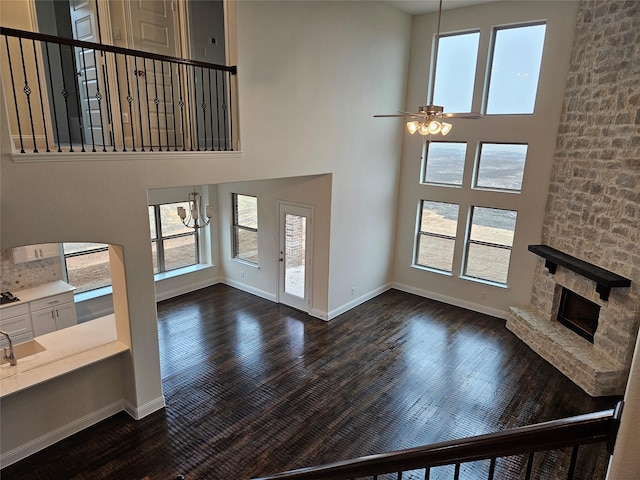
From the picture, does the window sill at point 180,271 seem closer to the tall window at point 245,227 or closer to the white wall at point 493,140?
the tall window at point 245,227

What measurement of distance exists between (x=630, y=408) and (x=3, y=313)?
6.88 m

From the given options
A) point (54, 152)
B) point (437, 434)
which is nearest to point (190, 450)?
point (437, 434)

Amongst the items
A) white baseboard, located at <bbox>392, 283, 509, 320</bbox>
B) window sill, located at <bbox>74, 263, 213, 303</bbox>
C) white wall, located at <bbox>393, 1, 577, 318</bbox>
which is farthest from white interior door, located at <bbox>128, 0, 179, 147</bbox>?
white baseboard, located at <bbox>392, 283, 509, 320</bbox>

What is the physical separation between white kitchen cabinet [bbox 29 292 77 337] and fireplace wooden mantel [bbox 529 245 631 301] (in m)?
7.46

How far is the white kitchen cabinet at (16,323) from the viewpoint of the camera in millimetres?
5535

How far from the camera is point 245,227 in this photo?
8.28 m

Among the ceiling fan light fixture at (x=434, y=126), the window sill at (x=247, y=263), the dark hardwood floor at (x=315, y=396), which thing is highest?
the ceiling fan light fixture at (x=434, y=126)

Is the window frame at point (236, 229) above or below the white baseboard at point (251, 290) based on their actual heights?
above

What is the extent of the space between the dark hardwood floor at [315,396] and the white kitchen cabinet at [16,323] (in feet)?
6.13

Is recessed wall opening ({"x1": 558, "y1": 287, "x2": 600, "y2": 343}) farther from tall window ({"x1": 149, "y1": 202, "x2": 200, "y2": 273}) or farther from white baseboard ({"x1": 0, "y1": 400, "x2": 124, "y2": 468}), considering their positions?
tall window ({"x1": 149, "y1": 202, "x2": 200, "y2": 273})

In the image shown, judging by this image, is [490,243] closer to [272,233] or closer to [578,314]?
[578,314]

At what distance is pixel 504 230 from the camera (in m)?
7.20

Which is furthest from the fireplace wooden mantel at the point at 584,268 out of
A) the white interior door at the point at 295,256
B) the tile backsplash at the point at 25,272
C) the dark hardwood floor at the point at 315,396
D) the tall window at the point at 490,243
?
the tile backsplash at the point at 25,272

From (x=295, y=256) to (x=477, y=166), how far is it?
376 centimetres
